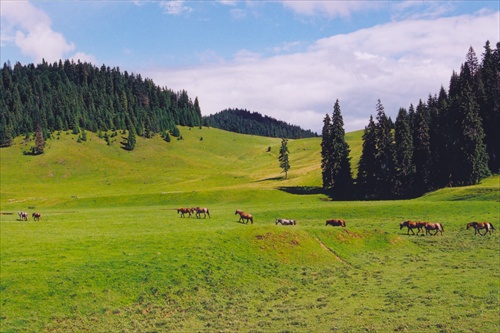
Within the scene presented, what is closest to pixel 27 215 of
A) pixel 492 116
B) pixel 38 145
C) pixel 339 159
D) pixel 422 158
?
pixel 339 159

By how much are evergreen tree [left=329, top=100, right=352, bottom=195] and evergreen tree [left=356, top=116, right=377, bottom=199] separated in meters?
3.16

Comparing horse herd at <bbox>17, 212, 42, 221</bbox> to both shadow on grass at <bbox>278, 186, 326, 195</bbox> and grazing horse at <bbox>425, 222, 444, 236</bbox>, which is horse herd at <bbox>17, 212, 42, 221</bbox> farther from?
shadow on grass at <bbox>278, 186, 326, 195</bbox>

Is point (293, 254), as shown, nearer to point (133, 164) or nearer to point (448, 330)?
point (448, 330)

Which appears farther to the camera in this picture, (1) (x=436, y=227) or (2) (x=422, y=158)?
(2) (x=422, y=158)

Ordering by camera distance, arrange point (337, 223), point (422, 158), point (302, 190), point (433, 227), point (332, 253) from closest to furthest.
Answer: point (332, 253) < point (433, 227) < point (337, 223) < point (422, 158) < point (302, 190)

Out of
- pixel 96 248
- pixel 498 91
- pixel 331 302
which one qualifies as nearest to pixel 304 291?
pixel 331 302

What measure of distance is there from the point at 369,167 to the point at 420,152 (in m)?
12.6

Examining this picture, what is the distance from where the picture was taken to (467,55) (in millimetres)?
143875

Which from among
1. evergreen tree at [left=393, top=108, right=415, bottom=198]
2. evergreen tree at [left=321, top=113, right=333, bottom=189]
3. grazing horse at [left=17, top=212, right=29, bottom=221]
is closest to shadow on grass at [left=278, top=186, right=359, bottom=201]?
evergreen tree at [left=321, top=113, right=333, bottom=189]

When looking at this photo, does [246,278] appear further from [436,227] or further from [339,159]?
[339,159]

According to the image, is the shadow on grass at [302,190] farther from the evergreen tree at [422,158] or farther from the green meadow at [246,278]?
the green meadow at [246,278]

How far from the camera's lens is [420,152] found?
99.9m

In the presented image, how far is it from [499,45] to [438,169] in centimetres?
6809

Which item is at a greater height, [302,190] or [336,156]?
[336,156]
